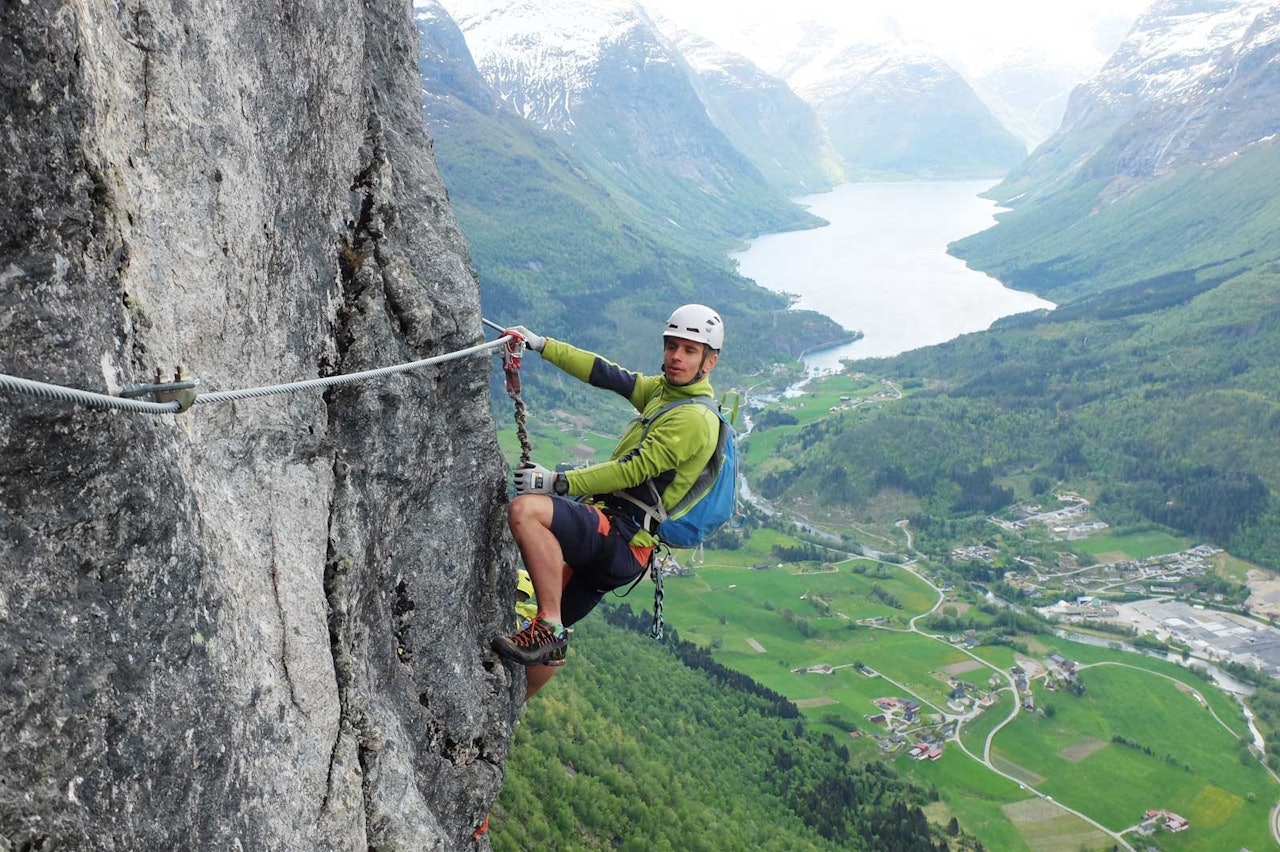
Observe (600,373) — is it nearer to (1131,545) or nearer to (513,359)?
(513,359)

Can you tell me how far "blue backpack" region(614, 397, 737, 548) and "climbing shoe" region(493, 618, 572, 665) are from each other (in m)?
1.13

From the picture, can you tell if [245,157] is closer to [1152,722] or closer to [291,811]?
[291,811]

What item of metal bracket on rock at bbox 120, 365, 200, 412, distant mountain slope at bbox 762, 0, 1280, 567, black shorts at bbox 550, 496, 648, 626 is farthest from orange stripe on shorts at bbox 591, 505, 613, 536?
distant mountain slope at bbox 762, 0, 1280, 567

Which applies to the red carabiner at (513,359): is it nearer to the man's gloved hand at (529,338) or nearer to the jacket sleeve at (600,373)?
the man's gloved hand at (529,338)

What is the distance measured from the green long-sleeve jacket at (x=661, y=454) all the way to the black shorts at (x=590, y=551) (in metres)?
0.15

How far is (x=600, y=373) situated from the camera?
342 inches

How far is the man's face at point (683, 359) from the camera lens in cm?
782

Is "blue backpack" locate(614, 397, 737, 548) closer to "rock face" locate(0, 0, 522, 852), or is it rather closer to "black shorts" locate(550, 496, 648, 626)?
"black shorts" locate(550, 496, 648, 626)

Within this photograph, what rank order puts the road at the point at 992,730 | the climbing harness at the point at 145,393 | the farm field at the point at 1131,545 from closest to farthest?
the climbing harness at the point at 145,393 → the road at the point at 992,730 → the farm field at the point at 1131,545

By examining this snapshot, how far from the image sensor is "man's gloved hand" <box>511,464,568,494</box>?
7.32 metres

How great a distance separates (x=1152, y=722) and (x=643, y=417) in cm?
8125

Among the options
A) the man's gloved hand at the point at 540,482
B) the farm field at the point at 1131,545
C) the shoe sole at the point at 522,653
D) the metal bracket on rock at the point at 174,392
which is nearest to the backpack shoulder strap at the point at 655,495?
the man's gloved hand at the point at 540,482

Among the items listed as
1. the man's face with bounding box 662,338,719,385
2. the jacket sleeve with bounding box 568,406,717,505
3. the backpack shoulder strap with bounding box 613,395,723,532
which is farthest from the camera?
the man's face with bounding box 662,338,719,385

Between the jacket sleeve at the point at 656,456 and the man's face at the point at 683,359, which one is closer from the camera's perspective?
the jacket sleeve at the point at 656,456
